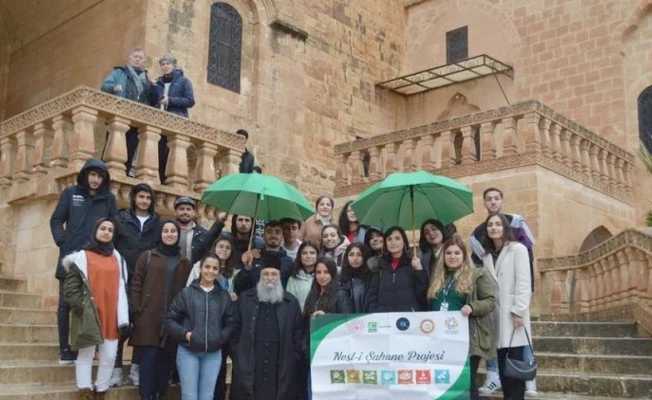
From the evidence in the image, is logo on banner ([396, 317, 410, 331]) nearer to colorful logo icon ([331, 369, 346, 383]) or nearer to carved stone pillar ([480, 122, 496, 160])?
colorful logo icon ([331, 369, 346, 383])

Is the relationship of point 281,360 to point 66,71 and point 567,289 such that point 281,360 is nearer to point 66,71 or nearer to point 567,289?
point 567,289

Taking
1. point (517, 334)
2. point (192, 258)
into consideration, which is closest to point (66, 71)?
point (192, 258)

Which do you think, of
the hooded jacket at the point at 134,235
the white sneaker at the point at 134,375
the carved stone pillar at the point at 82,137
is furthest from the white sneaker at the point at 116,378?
the carved stone pillar at the point at 82,137

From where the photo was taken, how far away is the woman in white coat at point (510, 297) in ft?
18.8

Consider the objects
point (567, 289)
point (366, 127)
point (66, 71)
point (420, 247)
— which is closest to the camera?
point (420, 247)

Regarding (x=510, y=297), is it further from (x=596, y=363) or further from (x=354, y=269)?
(x=596, y=363)

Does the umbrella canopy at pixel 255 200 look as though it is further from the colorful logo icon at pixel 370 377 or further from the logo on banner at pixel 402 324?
the colorful logo icon at pixel 370 377

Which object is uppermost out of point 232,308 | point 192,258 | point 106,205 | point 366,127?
point 366,127

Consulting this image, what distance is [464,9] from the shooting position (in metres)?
18.6

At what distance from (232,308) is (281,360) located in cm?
56

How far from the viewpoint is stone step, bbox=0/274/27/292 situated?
26.5ft

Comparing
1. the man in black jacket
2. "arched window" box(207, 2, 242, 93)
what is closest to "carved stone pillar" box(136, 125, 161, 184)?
the man in black jacket

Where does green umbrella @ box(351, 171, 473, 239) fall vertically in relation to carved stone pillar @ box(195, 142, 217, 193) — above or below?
below

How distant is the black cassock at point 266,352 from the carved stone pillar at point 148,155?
3.04 metres
